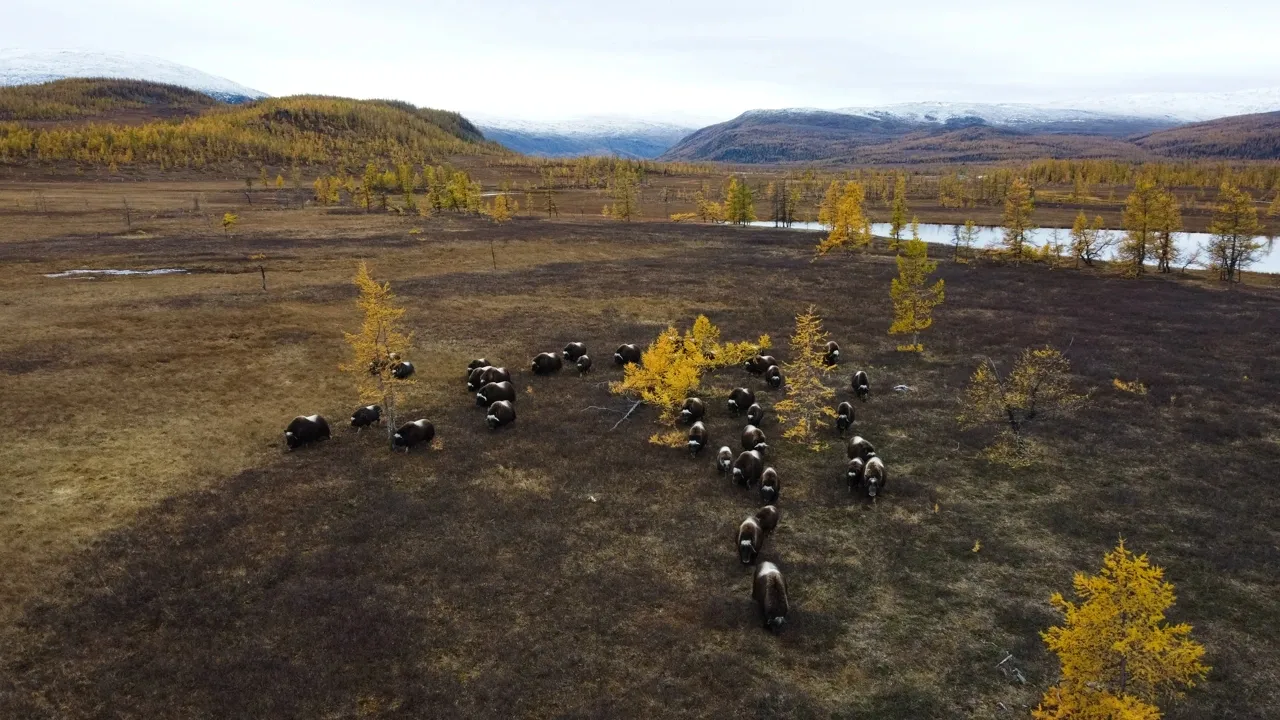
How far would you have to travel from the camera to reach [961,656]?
16078 millimetres

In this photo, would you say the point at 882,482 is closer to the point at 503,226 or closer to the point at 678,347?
the point at 678,347

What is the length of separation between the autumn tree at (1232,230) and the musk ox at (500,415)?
69.8 m

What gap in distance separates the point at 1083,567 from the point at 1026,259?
6504cm

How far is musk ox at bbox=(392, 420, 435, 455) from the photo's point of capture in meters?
26.7

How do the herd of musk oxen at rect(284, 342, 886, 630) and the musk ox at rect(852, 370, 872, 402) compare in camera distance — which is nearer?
the herd of musk oxen at rect(284, 342, 886, 630)

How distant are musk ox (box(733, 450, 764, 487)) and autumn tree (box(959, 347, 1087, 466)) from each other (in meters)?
10.3

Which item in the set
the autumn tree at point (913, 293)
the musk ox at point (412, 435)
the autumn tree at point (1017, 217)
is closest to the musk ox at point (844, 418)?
the autumn tree at point (913, 293)

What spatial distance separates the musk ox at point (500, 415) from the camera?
95.5ft

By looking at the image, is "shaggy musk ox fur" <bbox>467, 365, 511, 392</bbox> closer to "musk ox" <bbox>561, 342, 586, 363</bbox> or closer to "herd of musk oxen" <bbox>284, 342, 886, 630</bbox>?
"herd of musk oxen" <bbox>284, 342, 886, 630</bbox>

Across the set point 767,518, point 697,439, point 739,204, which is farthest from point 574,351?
point 739,204

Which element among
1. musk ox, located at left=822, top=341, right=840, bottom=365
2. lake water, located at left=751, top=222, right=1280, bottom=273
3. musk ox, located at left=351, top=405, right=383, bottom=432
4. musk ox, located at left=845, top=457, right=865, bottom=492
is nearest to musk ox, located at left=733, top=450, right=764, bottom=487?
musk ox, located at left=845, top=457, right=865, bottom=492

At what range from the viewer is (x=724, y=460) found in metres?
25.7

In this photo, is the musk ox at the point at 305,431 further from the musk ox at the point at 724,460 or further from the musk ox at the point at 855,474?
the musk ox at the point at 855,474

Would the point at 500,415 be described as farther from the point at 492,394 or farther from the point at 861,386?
the point at 861,386
